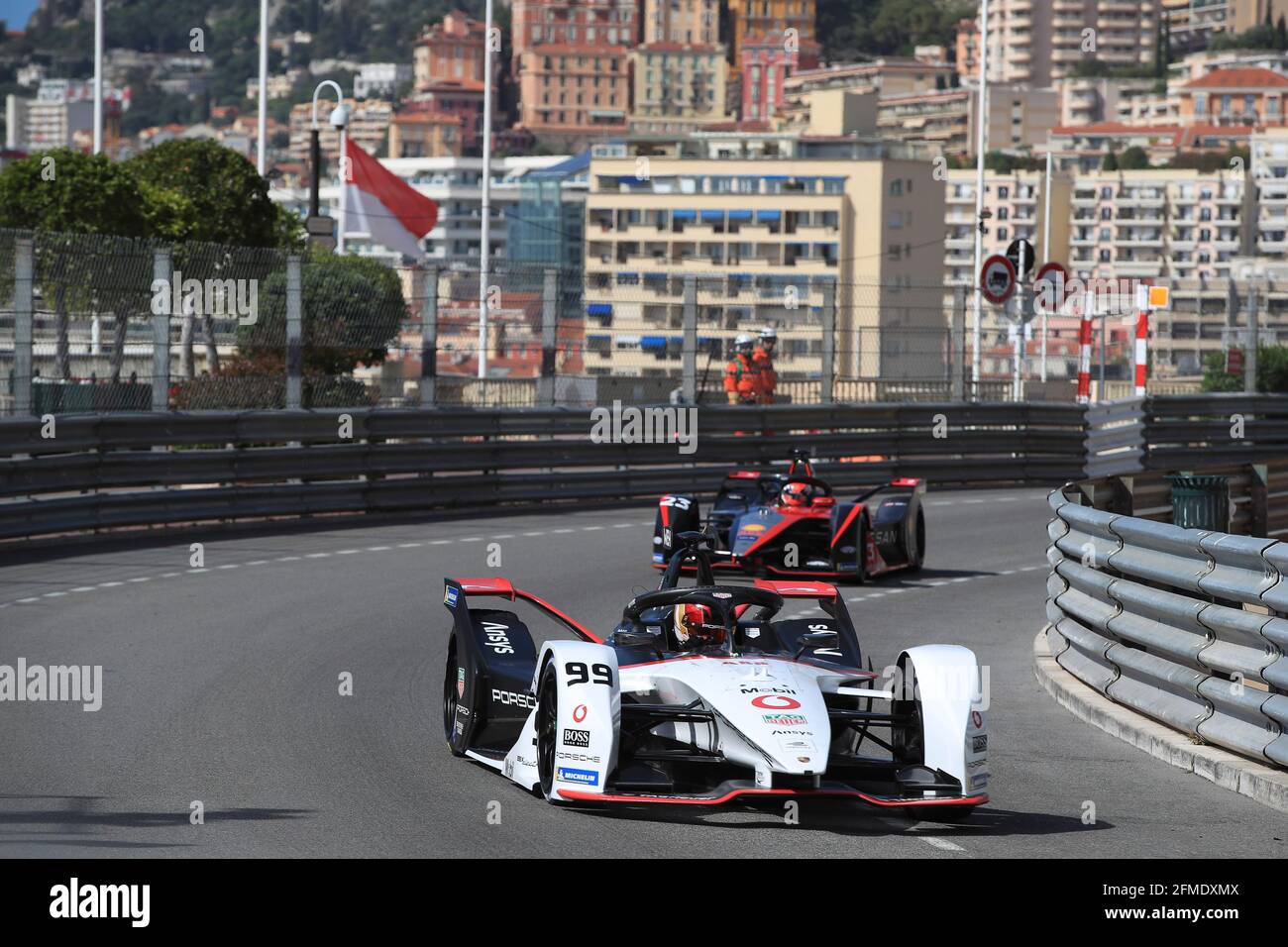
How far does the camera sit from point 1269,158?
6457 inches

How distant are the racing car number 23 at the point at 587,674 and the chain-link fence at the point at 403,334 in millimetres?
10234

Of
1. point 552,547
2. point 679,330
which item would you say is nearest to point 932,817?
point 552,547

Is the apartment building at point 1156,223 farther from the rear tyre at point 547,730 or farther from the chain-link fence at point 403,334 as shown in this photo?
the rear tyre at point 547,730

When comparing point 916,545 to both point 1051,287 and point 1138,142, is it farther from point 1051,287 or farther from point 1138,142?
point 1138,142

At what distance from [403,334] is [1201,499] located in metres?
9.01

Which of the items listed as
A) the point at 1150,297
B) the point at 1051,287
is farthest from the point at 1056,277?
the point at 1150,297

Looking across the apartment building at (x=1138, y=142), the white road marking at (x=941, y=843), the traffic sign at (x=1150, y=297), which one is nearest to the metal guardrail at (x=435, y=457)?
the traffic sign at (x=1150, y=297)

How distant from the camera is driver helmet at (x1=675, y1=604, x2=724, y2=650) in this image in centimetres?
876

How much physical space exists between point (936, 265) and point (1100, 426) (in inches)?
3340

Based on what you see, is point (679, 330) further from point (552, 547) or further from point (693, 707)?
point (693, 707)

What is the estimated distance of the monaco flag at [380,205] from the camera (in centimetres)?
4303

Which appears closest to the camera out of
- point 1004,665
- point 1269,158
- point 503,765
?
point 503,765

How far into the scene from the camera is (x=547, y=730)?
7973 mm
